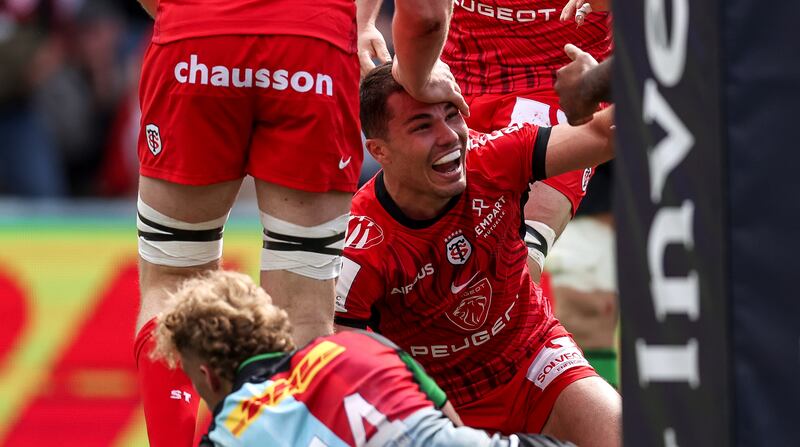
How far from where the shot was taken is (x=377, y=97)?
4.58 metres

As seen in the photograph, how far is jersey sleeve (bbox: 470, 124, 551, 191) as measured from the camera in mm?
4578

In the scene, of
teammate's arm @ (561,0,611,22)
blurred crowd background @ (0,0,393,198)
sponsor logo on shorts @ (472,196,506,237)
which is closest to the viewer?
teammate's arm @ (561,0,611,22)

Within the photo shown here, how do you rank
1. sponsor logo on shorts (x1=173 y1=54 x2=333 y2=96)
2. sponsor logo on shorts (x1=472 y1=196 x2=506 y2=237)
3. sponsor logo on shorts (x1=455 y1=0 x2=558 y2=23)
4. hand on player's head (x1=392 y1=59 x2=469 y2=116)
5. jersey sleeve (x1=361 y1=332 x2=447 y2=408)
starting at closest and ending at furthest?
jersey sleeve (x1=361 y1=332 x2=447 y2=408) → sponsor logo on shorts (x1=173 y1=54 x2=333 y2=96) → hand on player's head (x1=392 y1=59 x2=469 y2=116) → sponsor logo on shorts (x1=472 y1=196 x2=506 y2=237) → sponsor logo on shorts (x1=455 y1=0 x2=558 y2=23)

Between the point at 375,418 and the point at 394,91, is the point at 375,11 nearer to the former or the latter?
the point at 394,91

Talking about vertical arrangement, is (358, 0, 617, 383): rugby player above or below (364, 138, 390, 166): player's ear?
above

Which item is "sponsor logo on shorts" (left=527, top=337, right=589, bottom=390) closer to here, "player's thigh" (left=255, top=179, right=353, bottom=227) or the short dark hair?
the short dark hair

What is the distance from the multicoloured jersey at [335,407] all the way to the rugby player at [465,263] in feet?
3.28

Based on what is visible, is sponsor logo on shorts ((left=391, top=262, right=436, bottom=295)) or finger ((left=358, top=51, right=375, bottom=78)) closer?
sponsor logo on shorts ((left=391, top=262, right=436, bottom=295))

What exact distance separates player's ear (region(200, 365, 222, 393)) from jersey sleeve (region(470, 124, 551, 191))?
1386 millimetres

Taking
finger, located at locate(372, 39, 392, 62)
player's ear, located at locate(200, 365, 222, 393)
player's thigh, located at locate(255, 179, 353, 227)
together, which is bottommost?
player's ear, located at locate(200, 365, 222, 393)

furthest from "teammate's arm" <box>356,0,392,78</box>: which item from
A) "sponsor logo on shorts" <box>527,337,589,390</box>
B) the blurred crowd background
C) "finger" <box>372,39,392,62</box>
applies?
the blurred crowd background

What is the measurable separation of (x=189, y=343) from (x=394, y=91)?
4.28 ft

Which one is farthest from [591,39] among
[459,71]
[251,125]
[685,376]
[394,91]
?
[685,376]

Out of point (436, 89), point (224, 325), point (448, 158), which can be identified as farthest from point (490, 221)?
point (224, 325)
